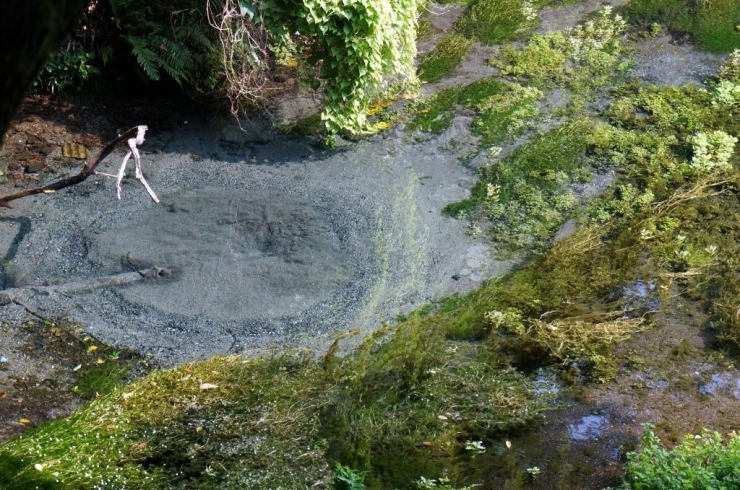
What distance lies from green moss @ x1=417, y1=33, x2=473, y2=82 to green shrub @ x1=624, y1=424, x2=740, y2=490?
592 centimetres

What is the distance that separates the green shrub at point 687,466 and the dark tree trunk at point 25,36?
436 cm

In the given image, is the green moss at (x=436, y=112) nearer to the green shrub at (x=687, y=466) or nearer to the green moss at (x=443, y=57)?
the green moss at (x=443, y=57)

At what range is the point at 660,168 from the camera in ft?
28.7

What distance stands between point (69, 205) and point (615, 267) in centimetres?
520

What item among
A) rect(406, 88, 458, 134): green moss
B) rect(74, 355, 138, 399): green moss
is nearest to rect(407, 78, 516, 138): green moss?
rect(406, 88, 458, 134): green moss

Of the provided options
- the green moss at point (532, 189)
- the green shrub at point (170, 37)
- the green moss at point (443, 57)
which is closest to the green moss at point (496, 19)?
the green moss at point (443, 57)

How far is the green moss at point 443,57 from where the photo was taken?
403 inches

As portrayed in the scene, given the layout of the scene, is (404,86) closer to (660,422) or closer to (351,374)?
(351,374)

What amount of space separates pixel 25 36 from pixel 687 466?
4.53m

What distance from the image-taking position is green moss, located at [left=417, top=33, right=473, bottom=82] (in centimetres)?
1024

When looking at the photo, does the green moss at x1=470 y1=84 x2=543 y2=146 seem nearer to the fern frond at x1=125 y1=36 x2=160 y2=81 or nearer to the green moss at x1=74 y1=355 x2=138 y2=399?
the fern frond at x1=125 y1=36 x2=160 y2=81

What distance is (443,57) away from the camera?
1048 centimetres

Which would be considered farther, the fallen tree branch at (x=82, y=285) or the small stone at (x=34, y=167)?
the small stone at (x=34, y=167)

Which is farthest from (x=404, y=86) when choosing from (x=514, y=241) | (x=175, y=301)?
(x=175, y=301)
